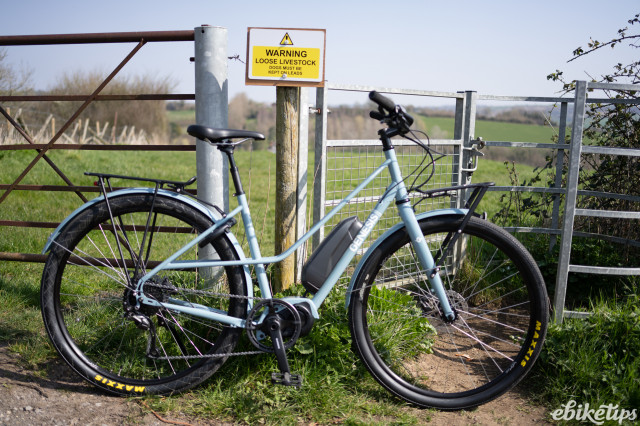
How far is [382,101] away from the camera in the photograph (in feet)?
9.45

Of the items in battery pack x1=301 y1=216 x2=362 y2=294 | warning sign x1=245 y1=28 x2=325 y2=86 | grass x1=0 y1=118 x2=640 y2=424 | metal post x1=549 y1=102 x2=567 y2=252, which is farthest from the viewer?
metal post x1=549 y1=102 x2=567 y2=252

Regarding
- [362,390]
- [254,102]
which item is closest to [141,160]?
[362,390]

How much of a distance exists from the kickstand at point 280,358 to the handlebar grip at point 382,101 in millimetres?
1288

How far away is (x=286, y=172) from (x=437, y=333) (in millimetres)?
1649

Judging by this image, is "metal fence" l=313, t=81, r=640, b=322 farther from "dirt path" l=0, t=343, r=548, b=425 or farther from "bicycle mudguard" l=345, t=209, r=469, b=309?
"dirt path" l=0, t=343, r=548, b=425

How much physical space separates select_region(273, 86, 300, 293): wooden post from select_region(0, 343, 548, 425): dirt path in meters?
1.17

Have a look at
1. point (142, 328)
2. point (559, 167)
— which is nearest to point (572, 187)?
point (559, 167)

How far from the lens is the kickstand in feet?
9.52

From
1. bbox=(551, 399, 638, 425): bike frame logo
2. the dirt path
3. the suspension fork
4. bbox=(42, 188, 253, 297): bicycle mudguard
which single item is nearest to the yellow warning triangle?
the suspension fork

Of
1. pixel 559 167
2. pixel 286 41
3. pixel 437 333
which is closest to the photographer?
pixel 286 41

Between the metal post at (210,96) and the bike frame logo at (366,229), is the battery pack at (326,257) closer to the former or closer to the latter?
the bike frame logo at (366,229)

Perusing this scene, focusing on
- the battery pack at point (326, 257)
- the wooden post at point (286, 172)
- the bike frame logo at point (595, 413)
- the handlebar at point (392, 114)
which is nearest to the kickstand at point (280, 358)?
the battery pack at point (326, 257)

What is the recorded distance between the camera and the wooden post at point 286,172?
3455 mm

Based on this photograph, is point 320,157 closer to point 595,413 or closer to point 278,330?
point 278,330
